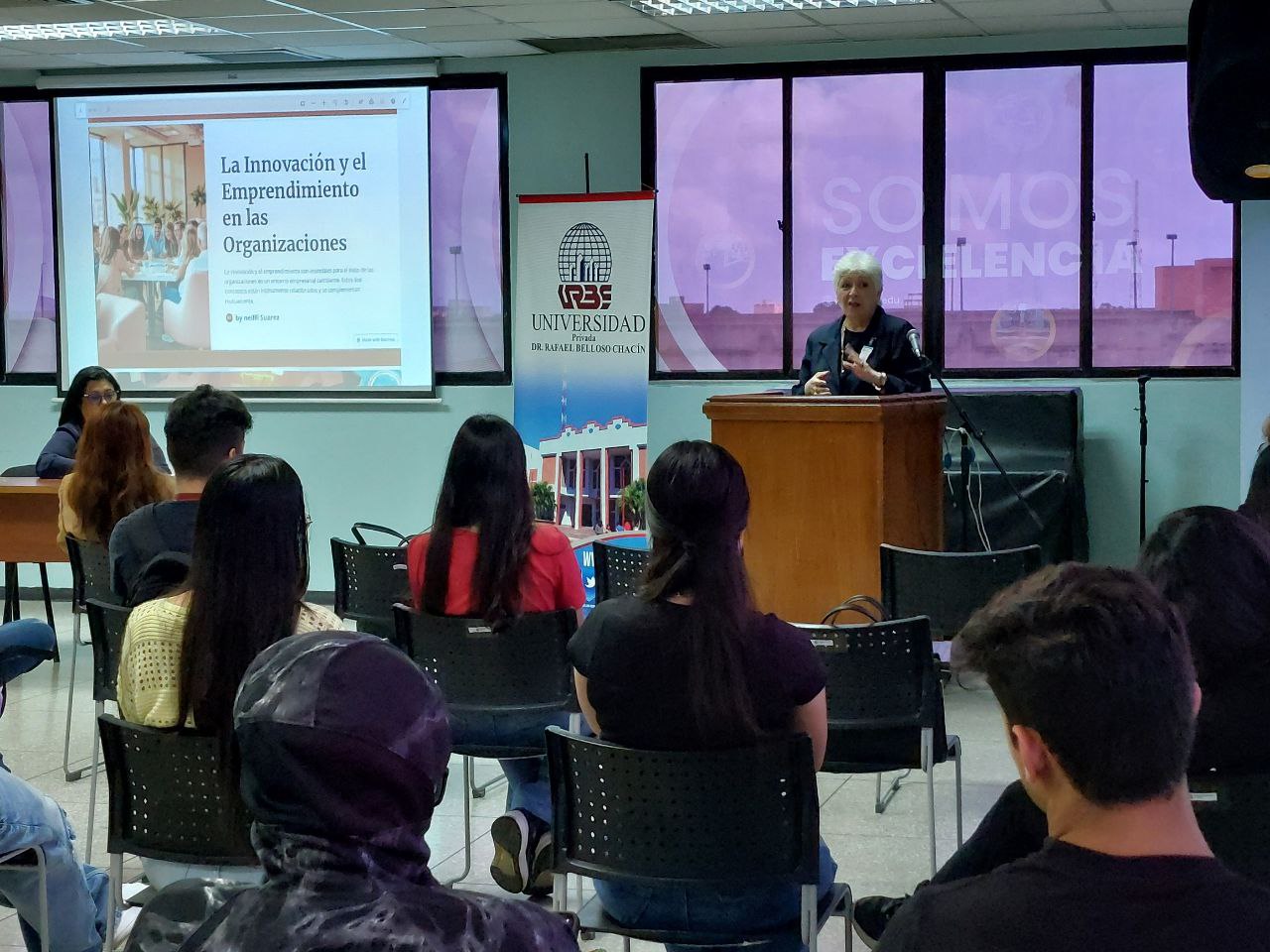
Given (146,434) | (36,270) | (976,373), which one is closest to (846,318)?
(976,373)

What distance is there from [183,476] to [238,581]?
1537 millimetres

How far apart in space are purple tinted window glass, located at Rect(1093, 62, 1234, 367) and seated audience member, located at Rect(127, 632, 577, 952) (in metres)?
6.93

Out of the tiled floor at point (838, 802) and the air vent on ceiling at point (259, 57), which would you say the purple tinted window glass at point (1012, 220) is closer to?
the tiled floor at point (838, 802)

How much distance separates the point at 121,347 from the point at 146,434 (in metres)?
3.96

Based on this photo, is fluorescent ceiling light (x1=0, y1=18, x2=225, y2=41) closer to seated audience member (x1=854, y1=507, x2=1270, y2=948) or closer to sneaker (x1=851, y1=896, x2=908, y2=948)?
seated audience member (x1=854, y1=507, x2=1270, y2=948)

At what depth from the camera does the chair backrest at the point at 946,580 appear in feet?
14.0

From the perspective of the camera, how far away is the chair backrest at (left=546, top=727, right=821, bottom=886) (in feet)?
7.82

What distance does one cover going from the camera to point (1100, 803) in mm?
1288

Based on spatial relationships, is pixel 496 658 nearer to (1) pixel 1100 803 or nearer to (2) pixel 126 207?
(1) pixel 1100 803

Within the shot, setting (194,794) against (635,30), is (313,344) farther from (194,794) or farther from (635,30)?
(194,794)

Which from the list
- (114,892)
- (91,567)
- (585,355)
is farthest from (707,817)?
(585,355)

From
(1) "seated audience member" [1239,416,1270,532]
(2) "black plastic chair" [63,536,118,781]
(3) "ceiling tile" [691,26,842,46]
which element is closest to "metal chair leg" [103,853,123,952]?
(2) "black plastic chair" [63,536,118,781]

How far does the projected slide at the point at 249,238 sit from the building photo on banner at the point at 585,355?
817 mm

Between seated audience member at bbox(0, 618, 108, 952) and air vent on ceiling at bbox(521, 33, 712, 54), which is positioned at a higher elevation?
air vent on ceiling at bbox(521, 33, 712, 54)
